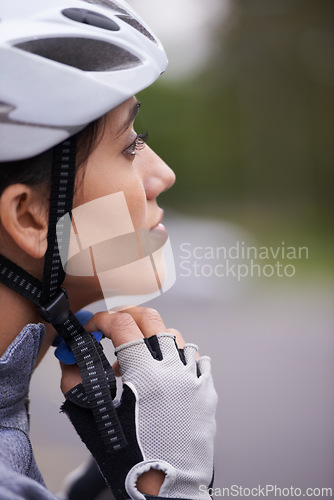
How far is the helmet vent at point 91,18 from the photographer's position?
0.82m

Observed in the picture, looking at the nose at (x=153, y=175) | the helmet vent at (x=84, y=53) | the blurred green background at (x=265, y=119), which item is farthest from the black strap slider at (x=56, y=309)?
the blurred green background at (x=265, y=119)

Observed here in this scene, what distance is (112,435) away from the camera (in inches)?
32.1

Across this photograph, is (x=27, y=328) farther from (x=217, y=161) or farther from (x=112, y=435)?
(x=217, y=161)

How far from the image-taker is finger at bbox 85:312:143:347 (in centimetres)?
87

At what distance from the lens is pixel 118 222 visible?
0.88 metres

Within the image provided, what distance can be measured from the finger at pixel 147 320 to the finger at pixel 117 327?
0.02 meters

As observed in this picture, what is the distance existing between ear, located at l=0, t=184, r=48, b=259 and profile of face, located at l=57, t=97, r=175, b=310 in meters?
0.03

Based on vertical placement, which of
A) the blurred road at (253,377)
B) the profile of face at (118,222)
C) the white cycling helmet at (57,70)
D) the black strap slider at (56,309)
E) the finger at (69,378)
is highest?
the white cycling helmet at (57,70)

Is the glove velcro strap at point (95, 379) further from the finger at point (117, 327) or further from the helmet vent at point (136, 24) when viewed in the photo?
the helmet vent at point (136, 24)

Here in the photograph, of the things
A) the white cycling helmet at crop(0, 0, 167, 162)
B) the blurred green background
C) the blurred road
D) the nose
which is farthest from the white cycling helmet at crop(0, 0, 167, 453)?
the blurred green background

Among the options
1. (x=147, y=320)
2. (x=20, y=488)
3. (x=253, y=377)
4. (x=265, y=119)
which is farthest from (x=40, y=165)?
(x=265, y=119)

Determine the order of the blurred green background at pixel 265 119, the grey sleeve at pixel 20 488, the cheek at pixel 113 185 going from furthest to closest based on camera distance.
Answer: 1. the blurred green background at pixel 265 119
2. the cheek at pixel 113 185
3. the grey sleeve at pixel 20 488

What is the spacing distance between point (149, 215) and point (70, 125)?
212mm

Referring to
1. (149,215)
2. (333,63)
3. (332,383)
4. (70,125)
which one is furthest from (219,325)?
(333,63)
